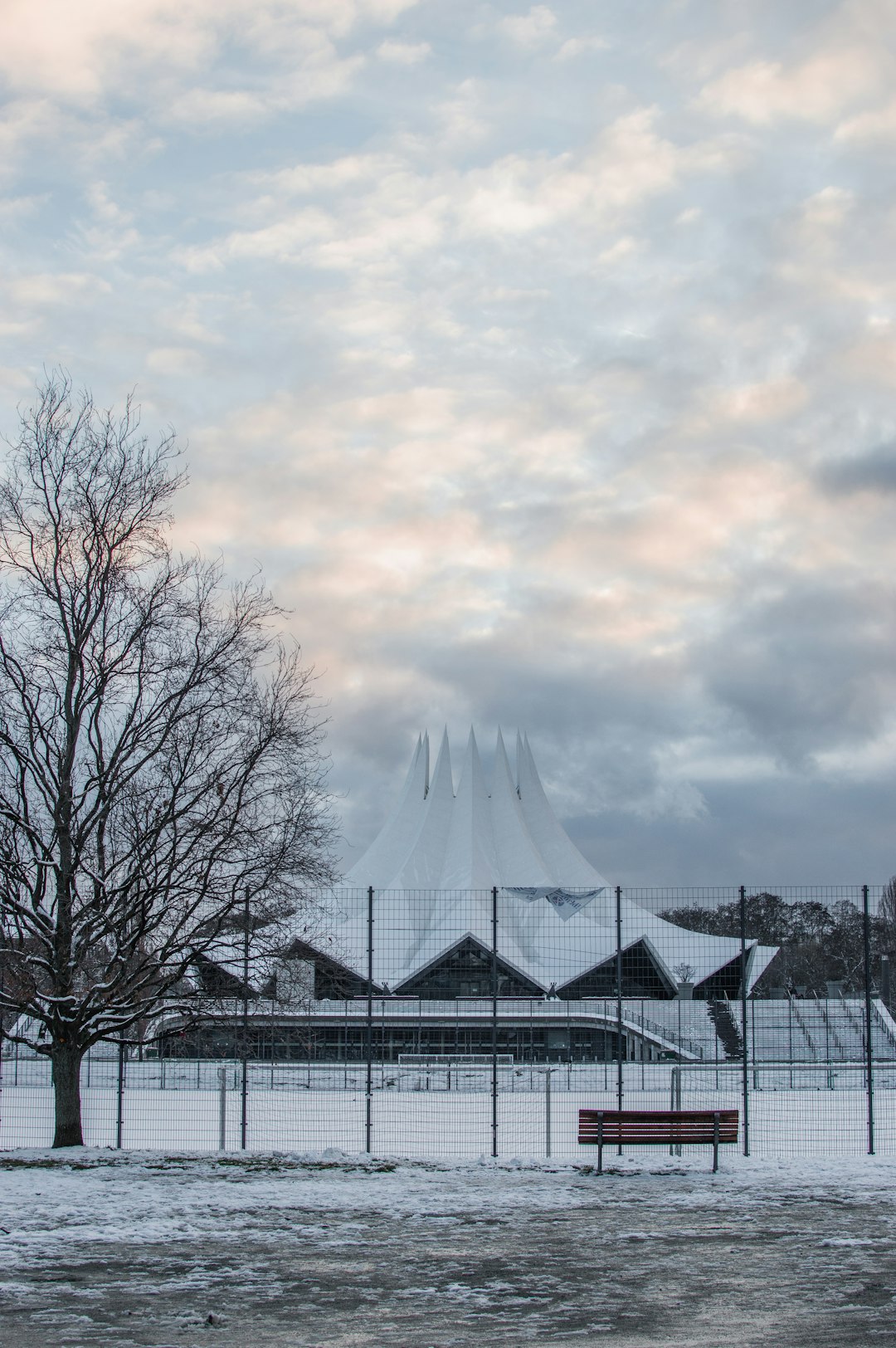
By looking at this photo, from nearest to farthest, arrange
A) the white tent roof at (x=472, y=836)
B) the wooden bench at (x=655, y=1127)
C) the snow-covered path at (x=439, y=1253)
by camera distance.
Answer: the snow-covered path at (x=439, y=1253) → the wooden bench at (x=655, y=1127) → the white tent roof at (x=472, y=836)

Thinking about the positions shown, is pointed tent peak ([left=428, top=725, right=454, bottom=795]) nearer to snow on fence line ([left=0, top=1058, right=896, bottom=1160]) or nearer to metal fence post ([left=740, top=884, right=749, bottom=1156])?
snow on fence line ([left=0, top=1058, right=896, bottom=1160])

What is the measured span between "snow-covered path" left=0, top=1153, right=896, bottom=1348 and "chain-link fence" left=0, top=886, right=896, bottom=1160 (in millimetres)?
1351

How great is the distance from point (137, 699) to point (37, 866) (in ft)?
6.96

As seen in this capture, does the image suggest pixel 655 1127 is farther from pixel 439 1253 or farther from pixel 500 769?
pixel 500 769

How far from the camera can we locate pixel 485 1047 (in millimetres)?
38969

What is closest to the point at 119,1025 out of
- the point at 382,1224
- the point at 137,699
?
the point at 137,699

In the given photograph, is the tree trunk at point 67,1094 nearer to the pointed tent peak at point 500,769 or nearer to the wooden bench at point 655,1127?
the wooden bench at point 655,1127

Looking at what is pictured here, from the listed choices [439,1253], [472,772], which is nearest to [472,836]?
[472,772]

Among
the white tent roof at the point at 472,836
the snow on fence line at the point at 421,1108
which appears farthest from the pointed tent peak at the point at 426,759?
the snow on fence line at the point at 421,1108

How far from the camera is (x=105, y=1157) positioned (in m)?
13.3

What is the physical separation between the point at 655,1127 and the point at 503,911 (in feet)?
183

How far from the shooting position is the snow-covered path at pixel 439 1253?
686cm

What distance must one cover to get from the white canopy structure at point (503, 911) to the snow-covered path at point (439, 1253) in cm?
2367

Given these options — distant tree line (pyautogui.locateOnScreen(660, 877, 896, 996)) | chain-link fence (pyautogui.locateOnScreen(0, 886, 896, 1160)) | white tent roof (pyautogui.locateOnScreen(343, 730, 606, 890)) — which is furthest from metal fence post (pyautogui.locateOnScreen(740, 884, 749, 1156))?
white tent roof (pyautogui.locateOnScreen(343, 730, 606, 890))
